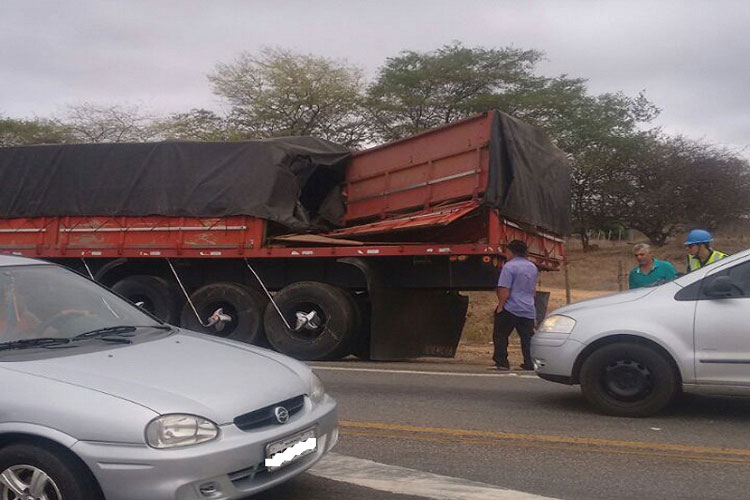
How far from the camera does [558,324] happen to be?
7184 millimetres

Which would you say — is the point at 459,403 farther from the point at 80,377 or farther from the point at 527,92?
the point at 527,92

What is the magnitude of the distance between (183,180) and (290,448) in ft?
27.5

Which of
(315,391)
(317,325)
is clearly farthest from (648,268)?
(315,391)

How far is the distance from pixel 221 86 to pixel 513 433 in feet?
92.7

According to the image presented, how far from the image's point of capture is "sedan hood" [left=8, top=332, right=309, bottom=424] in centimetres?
382

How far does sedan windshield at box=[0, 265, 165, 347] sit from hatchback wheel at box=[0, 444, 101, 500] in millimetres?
771

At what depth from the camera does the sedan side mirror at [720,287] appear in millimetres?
6531

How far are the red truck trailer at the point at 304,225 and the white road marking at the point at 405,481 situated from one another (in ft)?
16.9

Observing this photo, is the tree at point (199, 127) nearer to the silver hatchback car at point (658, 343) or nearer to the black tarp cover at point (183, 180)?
the black tarp cover at point (183, 180)

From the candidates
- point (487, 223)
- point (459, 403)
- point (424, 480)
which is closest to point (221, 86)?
point (487, 223)

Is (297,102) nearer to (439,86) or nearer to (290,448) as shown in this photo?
(439,86)

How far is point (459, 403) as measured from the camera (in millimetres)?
7617

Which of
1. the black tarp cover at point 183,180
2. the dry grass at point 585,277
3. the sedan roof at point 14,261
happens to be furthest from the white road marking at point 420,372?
the dry grass at point 585,277

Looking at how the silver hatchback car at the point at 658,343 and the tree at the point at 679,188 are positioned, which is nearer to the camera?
the silver hatchback car at the point at 658,343
